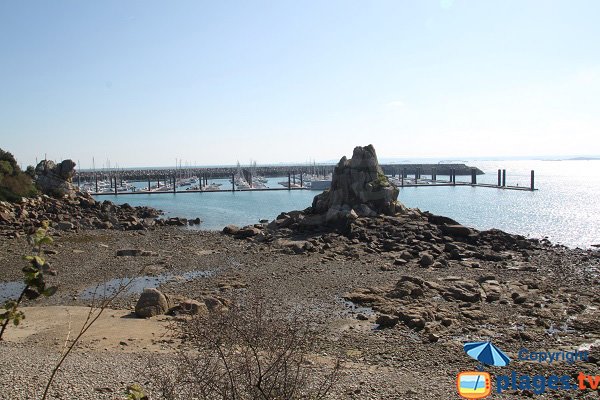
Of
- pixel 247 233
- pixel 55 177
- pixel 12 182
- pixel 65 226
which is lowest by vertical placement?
pixel 247 233

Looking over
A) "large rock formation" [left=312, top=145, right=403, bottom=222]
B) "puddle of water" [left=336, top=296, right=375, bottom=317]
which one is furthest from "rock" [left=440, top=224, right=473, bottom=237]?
"puddle of water" [left=336, top=296, right=375, bottom=317]

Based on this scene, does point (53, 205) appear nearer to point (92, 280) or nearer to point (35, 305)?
point (92, 280)

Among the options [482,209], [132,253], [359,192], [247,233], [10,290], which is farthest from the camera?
[482,209]

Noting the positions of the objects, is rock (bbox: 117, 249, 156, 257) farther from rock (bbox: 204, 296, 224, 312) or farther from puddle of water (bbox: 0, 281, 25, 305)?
rock (bbox: 204, 296, 224, 312)

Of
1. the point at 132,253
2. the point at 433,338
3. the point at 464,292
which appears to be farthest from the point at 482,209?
the point at 433,338

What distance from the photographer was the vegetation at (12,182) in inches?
1773

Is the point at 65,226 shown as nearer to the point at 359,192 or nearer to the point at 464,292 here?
the point at 359,192

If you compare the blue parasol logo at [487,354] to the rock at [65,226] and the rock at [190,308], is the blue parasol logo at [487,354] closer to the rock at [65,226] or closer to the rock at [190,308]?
the rock at [190,308]

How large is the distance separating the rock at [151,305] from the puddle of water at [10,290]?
607cm

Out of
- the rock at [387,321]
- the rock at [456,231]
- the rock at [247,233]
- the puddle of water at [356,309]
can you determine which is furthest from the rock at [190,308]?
the rock at [456,231]

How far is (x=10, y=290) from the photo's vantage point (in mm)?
20375

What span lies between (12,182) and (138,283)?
32.7 metres

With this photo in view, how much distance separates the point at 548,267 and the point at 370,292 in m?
12.9

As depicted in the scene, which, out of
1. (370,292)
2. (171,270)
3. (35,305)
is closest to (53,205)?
(171,270)
